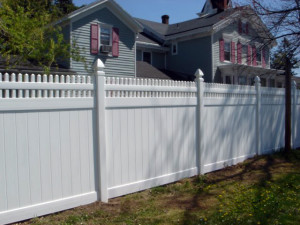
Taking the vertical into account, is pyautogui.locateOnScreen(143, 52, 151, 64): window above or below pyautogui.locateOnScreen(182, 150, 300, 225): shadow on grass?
above

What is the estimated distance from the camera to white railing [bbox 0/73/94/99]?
12.4 feet

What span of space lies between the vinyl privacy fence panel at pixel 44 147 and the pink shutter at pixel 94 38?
11.0 m

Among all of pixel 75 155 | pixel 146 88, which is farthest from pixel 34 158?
pixel 146 88

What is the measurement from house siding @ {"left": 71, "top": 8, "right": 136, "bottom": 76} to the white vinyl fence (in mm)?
8775

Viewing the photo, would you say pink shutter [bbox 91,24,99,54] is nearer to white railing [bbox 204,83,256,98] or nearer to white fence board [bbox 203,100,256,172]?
white railing [bbox 204,83,256,98]

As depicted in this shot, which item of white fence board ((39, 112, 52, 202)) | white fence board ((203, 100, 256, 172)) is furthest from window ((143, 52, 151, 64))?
white fence board ((39, 112, 52, 202))

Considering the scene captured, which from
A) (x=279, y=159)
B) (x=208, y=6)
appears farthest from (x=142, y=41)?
(x=279, y=159)

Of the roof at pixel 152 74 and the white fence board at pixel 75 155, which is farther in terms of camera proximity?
the roof at pixel 152 74

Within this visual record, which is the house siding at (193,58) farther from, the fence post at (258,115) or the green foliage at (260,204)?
the green foliage at (260,204)

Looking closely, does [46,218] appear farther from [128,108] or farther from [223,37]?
[223,37]

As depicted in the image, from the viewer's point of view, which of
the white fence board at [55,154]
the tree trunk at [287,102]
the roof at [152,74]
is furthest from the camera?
the roof at [152,74]

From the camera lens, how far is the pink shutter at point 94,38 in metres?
15.0

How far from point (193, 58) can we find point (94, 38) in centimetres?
793

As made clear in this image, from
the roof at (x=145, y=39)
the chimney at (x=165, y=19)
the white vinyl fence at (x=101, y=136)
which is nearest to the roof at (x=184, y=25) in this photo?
the roof at (x=145, y=39)
